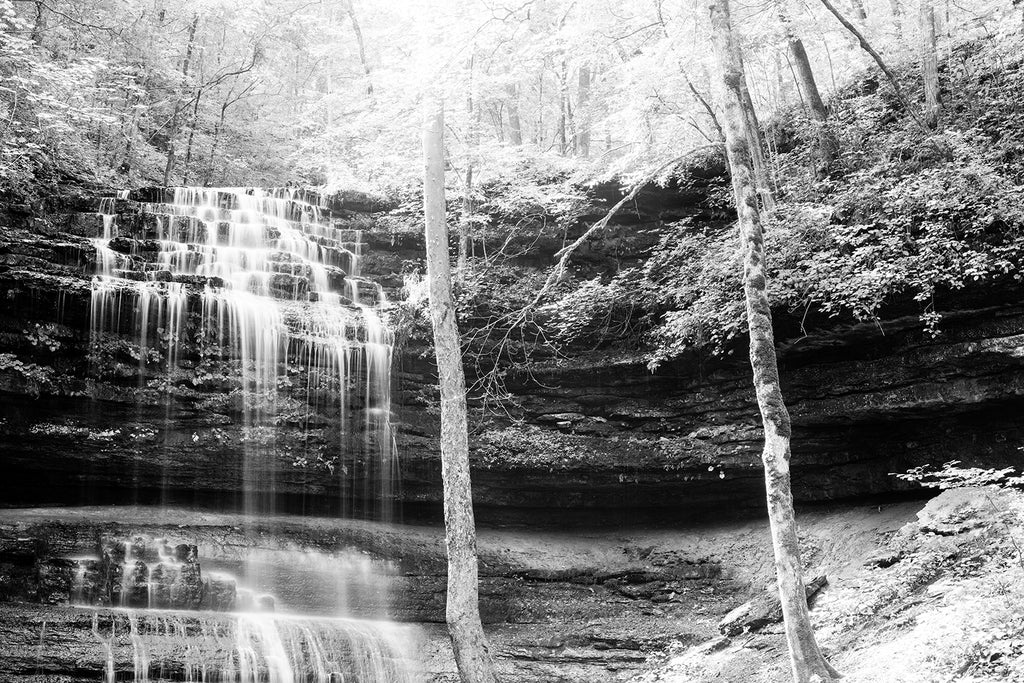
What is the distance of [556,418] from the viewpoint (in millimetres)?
13398

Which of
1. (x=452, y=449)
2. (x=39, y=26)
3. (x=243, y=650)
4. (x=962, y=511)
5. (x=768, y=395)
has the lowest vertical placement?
(x=243, y=650)

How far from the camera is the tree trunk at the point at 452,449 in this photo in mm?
8398

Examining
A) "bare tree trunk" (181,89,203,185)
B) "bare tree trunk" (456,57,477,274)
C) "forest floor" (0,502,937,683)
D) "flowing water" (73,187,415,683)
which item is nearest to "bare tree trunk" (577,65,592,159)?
"bare tree trunk" (456,57,477,274)

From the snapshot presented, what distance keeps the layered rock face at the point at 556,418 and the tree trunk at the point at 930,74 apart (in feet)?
12.2

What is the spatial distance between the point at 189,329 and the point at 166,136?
12.3 m

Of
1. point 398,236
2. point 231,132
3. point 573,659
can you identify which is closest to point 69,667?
point 573,659

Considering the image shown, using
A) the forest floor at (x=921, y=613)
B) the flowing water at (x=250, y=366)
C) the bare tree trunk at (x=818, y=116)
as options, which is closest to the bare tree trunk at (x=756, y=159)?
the bare tree trunk at (x=818, y=116)

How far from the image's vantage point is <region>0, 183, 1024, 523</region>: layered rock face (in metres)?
10.9

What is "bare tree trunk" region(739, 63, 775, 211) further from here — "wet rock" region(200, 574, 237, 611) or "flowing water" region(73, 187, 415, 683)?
"wet rock" region(200, 574, 237, 611)

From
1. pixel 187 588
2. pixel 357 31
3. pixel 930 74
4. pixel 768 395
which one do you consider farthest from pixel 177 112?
pixel 768 395

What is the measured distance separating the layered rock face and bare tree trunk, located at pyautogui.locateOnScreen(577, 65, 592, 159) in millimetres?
6063

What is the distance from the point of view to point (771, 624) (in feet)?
30.6

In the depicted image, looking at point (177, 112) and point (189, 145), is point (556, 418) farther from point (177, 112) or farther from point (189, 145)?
point (177, 112)

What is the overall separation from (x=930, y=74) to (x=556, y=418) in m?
8.67
